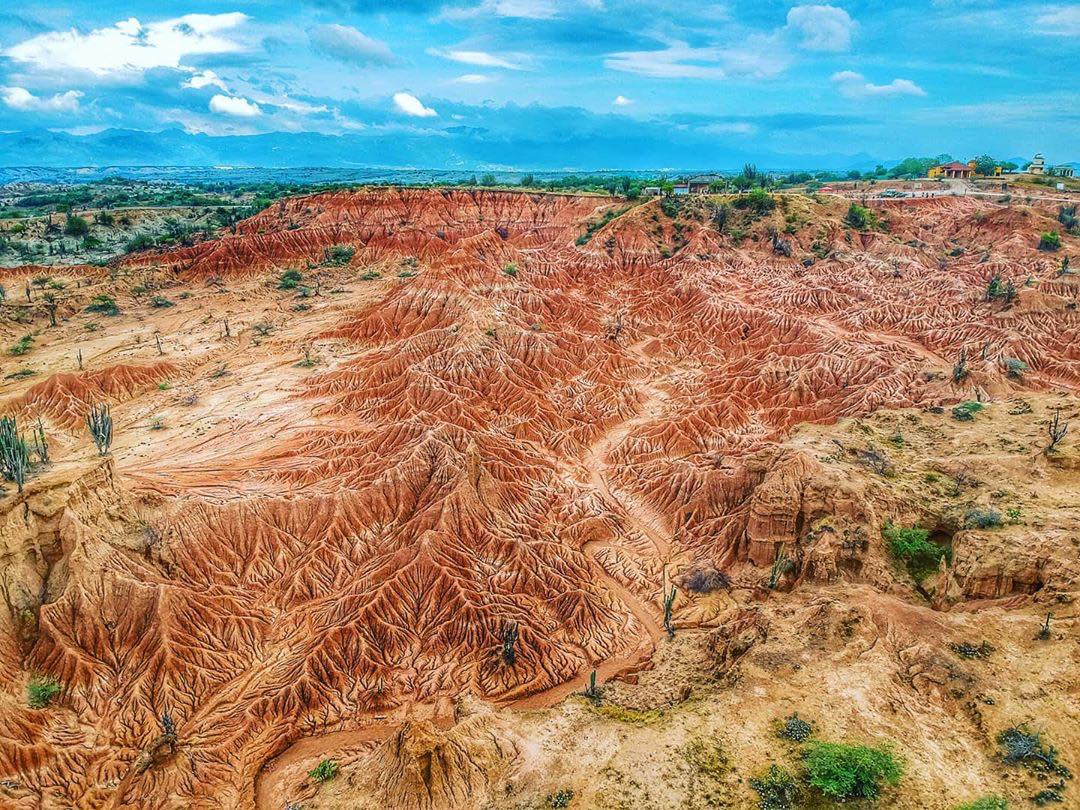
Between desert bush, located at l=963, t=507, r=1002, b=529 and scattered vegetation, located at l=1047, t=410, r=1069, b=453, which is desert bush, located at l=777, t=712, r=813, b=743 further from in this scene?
scattered vegetation, located at l=1047, t=410, r=1069, b=453

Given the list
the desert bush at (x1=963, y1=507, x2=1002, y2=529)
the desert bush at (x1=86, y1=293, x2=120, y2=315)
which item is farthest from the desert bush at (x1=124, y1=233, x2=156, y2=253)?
the desert bush at (x1=963, y1=507, x2=1002, y2=529)

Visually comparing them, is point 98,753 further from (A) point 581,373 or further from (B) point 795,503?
(A) point 581,373

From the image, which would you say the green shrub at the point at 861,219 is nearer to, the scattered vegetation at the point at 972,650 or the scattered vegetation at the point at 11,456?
the scattered vegetation at the point at 972,650

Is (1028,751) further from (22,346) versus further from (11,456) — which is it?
(22,346)

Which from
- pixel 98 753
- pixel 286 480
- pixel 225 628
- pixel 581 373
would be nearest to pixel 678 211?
pixel 581 373

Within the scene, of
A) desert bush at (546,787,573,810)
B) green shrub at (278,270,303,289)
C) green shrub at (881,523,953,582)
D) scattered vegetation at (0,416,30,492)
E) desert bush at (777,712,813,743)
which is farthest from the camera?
green shrub at (278,270,303,289)

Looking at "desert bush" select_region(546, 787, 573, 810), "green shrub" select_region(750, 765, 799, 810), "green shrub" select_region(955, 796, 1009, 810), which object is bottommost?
"desert bush" select_region(546, 787, 573, 810)
